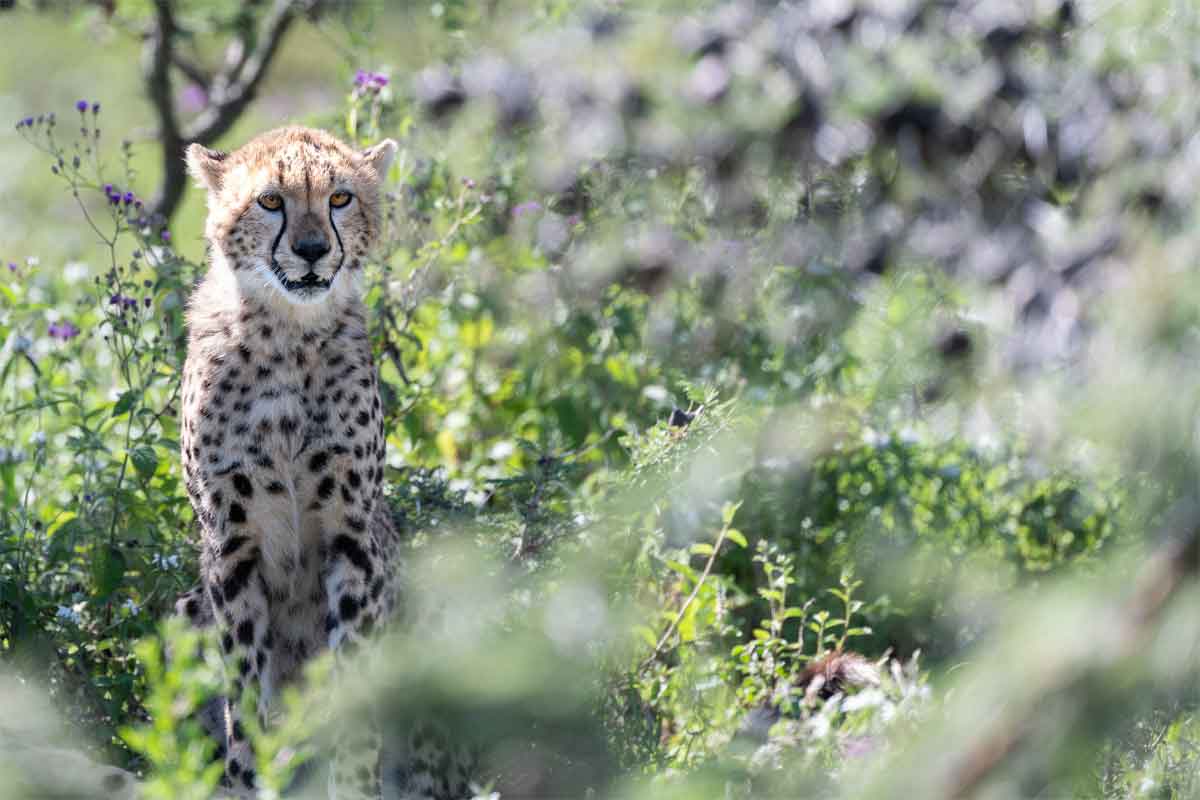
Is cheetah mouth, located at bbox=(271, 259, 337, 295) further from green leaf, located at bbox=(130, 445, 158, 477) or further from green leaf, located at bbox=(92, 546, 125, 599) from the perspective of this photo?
green leaf, located at bbox=(92, 546, 125, 599)

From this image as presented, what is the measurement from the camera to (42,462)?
354 cm

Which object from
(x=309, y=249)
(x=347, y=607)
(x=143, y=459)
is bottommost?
(x=347, y=607)

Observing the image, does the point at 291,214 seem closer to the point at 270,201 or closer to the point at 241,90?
the point at 270,201

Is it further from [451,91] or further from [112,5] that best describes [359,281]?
[112,5]

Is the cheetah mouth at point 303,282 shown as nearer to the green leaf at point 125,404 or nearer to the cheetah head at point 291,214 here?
the cheetah head at point 291,214

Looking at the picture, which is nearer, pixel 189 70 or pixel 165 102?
pixel 165 102

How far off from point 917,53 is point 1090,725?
1775 mm

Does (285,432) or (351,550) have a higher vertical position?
(285,432)

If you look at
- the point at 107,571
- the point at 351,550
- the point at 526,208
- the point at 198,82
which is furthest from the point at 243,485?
the point at 198,82

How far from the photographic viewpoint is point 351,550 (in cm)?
310

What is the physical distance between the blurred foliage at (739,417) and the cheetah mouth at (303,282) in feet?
1.56

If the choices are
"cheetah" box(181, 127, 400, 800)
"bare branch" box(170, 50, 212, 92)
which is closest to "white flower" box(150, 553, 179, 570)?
"cheetah" box(181, 127, 400, 800)

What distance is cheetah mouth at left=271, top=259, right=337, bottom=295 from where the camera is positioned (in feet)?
10.0

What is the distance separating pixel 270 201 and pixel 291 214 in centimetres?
6
